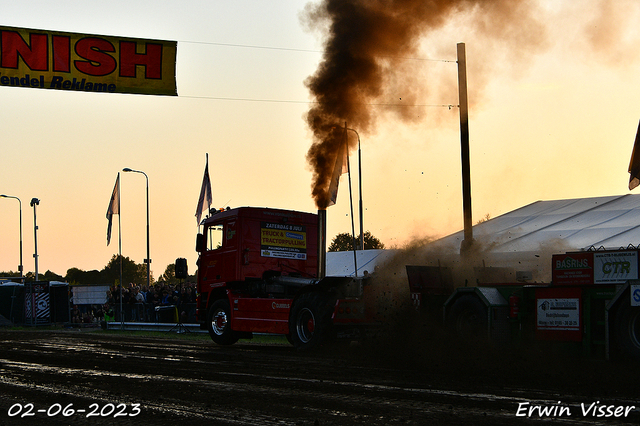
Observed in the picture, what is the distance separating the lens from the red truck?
50.0 ft

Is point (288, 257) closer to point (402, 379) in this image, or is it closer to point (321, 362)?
point (321, 362)

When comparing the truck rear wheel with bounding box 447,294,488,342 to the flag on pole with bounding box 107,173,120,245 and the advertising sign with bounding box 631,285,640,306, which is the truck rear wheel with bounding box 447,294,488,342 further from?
the flag on pole with bounding box 107,173,120,245

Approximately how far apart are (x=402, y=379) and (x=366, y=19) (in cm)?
1040

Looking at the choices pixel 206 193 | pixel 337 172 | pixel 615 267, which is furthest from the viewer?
pixel 206 193

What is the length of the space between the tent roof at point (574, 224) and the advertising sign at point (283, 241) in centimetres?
779

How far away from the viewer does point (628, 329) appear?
10648mm

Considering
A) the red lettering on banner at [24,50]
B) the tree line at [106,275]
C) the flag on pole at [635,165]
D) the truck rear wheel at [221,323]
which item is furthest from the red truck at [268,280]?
the tree line at [106,275]

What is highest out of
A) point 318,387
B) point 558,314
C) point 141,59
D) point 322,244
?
point 141,59

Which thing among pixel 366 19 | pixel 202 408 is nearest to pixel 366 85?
pixel 366 19

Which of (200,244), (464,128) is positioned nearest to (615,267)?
(464,128)

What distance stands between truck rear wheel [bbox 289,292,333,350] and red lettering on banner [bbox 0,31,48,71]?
792 cm

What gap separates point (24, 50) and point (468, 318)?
1136 centimetres

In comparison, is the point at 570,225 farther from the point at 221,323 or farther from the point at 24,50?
the point at 24,50

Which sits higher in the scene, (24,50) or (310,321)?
(24,50)
